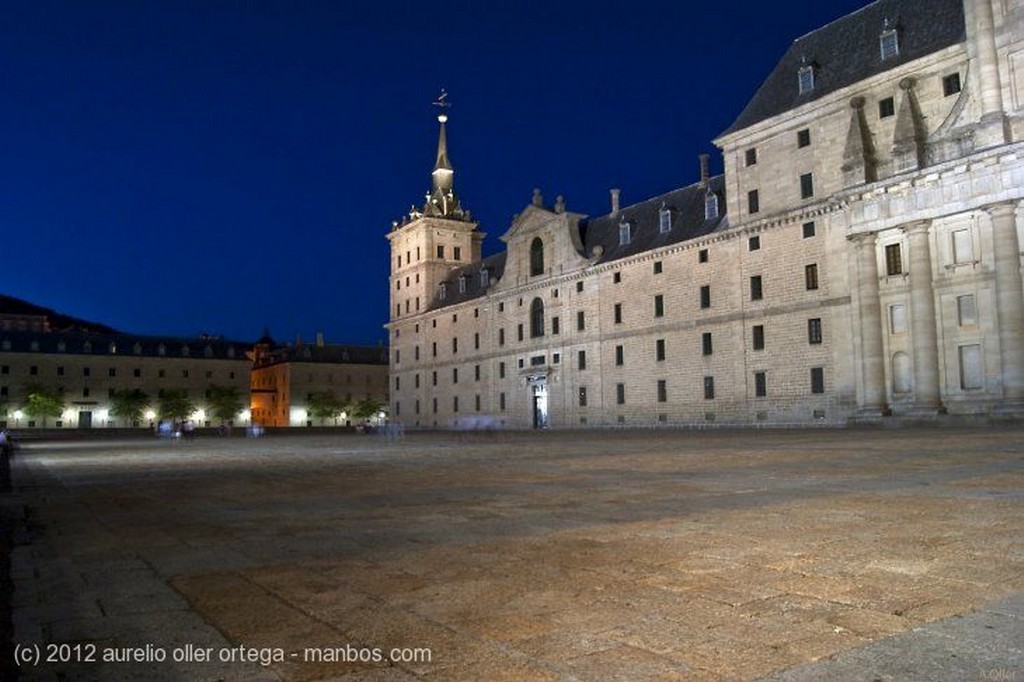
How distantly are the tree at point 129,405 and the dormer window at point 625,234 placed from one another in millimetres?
73085

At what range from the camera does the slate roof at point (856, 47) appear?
126ft

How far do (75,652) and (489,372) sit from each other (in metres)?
66.4

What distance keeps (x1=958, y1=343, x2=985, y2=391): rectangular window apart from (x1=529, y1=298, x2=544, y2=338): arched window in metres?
33.8

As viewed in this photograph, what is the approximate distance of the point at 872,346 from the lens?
38.3 meters

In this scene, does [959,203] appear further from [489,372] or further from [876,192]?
[489,372]

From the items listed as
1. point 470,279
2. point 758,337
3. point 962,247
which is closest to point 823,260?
point 758,337

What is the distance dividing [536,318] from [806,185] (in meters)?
27.2

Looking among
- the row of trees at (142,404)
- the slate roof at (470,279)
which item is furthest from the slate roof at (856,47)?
the row of trees at (142,404)

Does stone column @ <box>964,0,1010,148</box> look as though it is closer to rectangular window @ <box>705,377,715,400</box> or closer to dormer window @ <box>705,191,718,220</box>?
dormer window @ <box>705,191,718,220</box>

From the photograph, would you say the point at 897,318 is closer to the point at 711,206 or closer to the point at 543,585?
the point at 711,206

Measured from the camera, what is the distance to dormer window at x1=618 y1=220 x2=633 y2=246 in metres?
57.8

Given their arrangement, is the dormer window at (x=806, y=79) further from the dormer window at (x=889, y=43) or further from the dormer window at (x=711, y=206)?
the dormer window at (x=711, y=206)

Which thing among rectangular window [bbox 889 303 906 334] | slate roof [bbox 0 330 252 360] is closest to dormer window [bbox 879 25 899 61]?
rectangular window [bbox 889 303 906 334]

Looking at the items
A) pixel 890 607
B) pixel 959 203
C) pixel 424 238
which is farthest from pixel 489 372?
pixel 890 607
